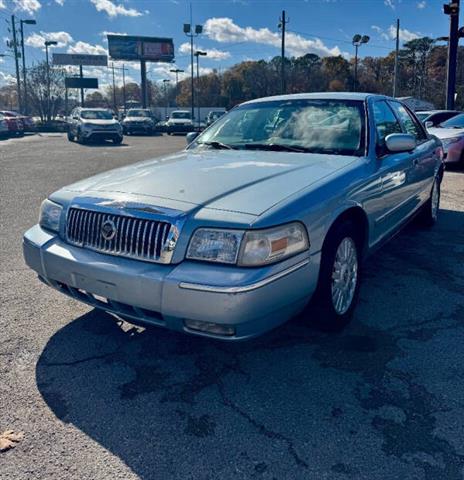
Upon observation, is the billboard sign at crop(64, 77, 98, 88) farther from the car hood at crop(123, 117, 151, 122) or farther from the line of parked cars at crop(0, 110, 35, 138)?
the car hood at crop(123, 117, 151, 122)

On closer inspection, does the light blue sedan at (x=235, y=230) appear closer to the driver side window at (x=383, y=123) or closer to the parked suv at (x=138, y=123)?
the driver side window at (x=383, y=123)

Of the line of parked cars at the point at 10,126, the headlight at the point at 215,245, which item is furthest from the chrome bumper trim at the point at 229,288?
the line of parked cars at the point at 10,126

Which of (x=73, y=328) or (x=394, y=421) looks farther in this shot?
(x=73, y=328)

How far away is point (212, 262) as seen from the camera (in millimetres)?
2467

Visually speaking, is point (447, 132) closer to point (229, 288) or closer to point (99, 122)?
point (229, 288)

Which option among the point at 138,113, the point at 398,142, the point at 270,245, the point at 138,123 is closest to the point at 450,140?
the point at 398,142

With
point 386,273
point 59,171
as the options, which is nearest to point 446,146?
point 386,273

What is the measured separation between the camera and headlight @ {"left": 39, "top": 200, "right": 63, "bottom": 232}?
312 cm

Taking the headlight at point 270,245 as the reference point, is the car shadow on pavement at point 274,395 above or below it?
below

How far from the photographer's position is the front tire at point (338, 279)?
292cm

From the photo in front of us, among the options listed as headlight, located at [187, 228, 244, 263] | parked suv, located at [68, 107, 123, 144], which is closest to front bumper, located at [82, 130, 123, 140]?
parked suv, located at [68, 107, 123, 144]

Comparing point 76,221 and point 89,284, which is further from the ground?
point 76,221

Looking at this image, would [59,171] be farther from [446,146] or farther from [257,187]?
[257,187]

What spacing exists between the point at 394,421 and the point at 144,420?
1.24 metres
